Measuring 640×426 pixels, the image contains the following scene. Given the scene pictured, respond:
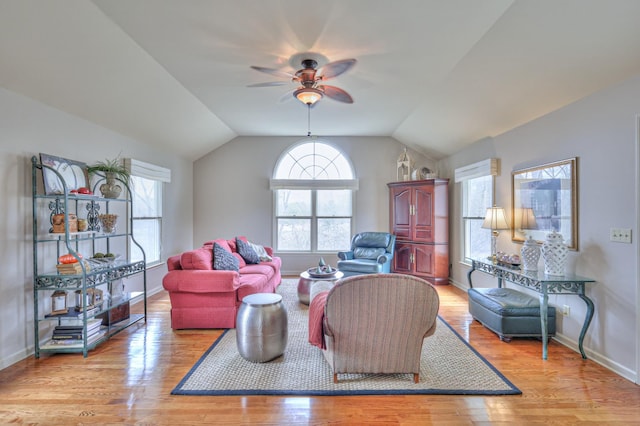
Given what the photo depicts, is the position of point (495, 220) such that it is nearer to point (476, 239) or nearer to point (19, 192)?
point (476, 239)

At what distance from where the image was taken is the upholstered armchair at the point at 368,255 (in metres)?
5.00

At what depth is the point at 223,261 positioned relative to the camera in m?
3.70

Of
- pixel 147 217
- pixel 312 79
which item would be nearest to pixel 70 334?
pixel 147 217

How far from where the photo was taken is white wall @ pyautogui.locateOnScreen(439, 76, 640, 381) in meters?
2.40

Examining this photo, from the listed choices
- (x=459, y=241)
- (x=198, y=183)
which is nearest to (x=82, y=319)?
(x=198, y=183)

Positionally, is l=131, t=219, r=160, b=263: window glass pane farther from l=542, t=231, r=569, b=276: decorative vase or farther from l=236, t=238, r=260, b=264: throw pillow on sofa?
l=542, t=231, r=569, b=276: decorative vase

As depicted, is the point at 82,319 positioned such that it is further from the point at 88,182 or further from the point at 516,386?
the point at 516,386

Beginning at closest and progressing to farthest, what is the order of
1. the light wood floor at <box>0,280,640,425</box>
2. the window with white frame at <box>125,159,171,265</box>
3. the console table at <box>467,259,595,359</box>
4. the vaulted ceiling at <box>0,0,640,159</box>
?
1. the light wood floor at <box>0,280,640,425</box>
2. the vaulted ceiling at <box>0,0,640,159</box>
3. the console table at <box>467,259,595,359</box>
4. the window with white frame at <box>125,159,171,265</box>

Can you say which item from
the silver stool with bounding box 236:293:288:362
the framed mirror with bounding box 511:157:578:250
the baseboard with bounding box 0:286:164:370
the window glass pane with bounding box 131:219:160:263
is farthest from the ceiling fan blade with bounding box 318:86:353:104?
the baseboard with bounding box 0:286:164:370

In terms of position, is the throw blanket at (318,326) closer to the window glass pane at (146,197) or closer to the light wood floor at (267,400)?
the light wood floor at (267,400)

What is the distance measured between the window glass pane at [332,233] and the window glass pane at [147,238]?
3.00 metres

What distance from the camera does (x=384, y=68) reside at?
3.21 metres

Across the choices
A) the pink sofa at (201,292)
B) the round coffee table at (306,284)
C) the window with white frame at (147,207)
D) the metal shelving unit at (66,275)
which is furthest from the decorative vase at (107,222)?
the round coffee table at (306,284)

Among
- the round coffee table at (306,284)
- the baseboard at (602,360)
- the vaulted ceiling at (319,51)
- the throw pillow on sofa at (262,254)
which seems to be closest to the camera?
the vaulted ceiling at (319,51)
